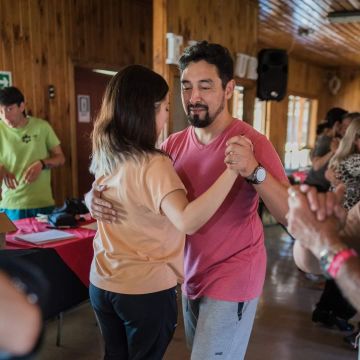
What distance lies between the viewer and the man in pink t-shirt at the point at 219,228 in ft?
4.73

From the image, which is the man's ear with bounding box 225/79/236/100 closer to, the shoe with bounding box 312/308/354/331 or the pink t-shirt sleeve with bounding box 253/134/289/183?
the pink t-shirt sleeve with bounding box 253/134/289/183

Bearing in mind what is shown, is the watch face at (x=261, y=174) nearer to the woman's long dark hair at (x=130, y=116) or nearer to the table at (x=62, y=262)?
the woman's long dark hair at (x=130, y=116)

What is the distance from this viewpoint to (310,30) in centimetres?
633

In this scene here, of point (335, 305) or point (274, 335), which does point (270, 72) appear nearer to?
point (335, 305)

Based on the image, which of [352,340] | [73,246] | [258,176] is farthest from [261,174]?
[352,340]

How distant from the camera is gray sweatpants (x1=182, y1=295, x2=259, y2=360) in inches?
56.6

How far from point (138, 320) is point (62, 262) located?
41.5 inches

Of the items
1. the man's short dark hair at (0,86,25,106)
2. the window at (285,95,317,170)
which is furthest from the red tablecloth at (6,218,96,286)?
the window at (285,95,317,170)

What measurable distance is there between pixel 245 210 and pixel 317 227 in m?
0.56

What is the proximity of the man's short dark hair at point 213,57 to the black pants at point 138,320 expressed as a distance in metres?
0.80

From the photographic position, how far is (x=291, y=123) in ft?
Result: 31.9

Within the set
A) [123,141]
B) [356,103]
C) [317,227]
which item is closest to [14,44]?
[123,141]

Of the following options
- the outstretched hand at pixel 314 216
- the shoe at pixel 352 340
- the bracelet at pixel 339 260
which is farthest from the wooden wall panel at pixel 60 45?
the bracelet at pixel 339 260

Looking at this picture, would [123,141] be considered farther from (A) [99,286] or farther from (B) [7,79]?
(B) [7,79]
